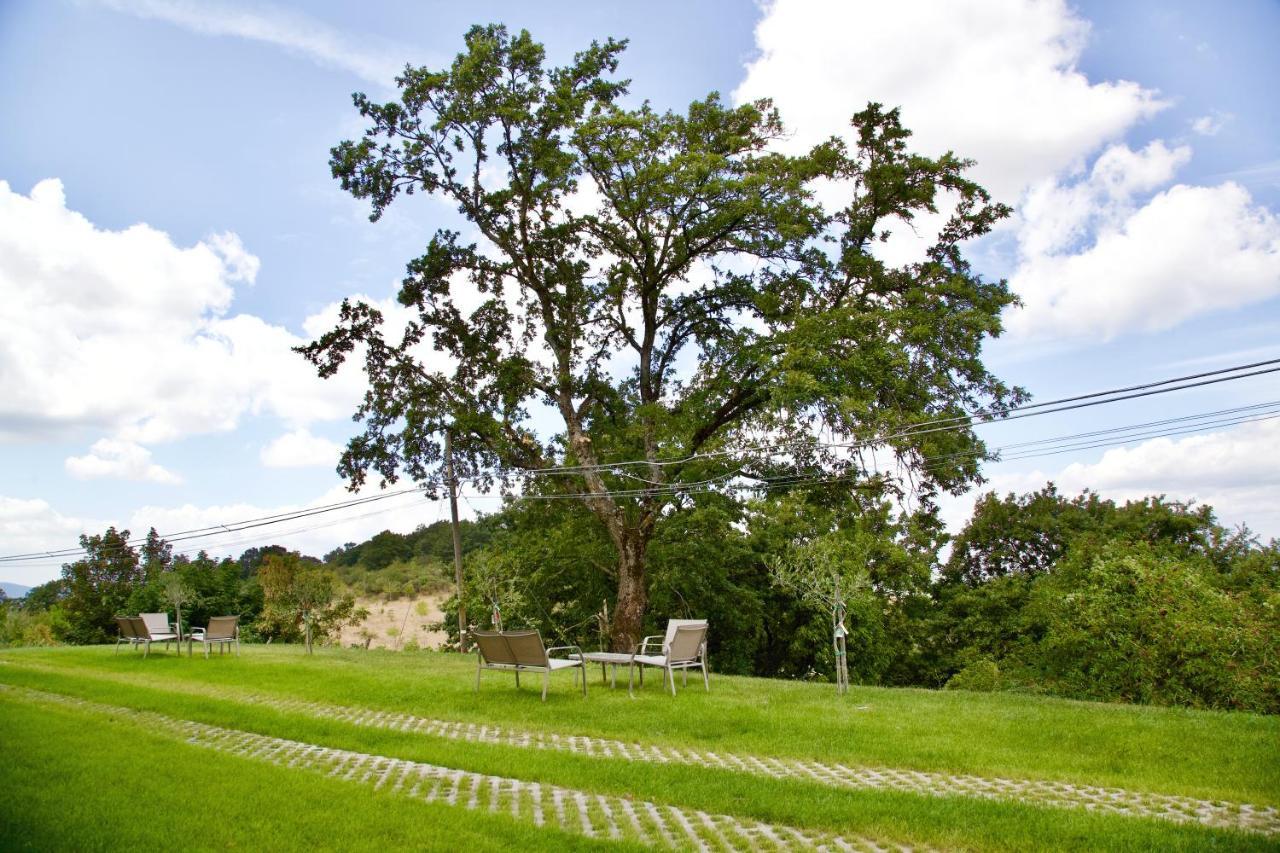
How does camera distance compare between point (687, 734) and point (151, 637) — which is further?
point (151, 637)

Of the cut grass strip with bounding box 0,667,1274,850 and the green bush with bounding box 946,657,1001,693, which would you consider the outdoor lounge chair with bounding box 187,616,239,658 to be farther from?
the green bush with bounding box 946,657,1001,693

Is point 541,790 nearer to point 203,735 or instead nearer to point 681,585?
point 203,735

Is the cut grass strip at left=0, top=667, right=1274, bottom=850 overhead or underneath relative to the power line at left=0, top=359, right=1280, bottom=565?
underneath

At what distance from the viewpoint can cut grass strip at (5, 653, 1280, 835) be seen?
5012mm

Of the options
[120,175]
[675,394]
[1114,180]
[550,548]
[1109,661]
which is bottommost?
[1109,661]

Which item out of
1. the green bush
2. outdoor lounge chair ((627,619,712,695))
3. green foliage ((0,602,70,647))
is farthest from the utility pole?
green foliage ((0,602,70,647))

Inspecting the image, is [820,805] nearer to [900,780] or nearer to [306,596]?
[900,780]

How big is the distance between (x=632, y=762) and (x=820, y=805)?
1.77m

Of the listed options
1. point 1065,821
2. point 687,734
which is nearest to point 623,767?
point 687,734

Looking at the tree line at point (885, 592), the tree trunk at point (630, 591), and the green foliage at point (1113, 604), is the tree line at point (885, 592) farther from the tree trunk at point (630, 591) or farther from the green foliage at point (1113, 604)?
the tree trunk at point (630, 591)

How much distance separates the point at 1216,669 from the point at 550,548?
45.2 ft

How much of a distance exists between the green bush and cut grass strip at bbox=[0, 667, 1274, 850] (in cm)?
1292

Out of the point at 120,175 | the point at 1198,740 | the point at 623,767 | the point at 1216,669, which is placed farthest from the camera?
the point at 120,175

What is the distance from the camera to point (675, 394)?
1789 cm
